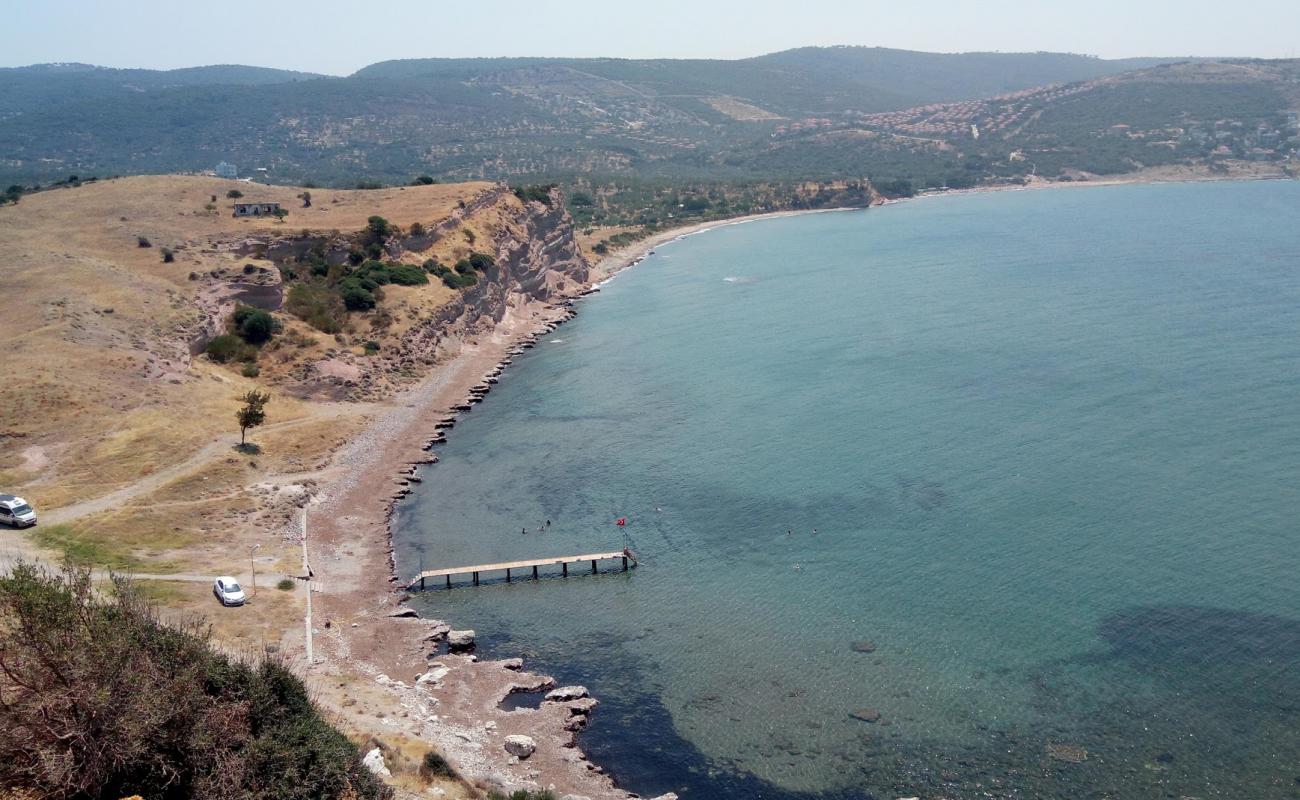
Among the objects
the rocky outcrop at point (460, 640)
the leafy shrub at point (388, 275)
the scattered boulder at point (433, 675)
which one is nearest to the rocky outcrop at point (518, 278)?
the leafy shrub at point (388, 275)

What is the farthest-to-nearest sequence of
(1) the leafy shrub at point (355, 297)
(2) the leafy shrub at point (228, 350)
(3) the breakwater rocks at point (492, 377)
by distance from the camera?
(1) the leafy shrub at point (355, 297)
(2) the leafy shrub at point (228, 350)
(3) the breakwater rocks at point (492, 377)

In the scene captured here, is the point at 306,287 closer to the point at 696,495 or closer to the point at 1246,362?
the point at 696,495

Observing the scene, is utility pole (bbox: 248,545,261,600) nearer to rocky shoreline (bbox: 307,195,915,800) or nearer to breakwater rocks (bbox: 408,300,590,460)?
rocky shoreline (bbox: 307,195,915,800)

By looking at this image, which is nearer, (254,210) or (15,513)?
(15,513)

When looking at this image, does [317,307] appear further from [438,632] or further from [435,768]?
[435,768]

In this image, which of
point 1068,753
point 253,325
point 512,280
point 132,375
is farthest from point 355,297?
point 1068,753

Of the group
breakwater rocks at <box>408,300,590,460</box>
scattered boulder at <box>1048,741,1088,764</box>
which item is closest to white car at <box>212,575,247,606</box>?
breakwater rocks at <box>408,300,590,460</box>

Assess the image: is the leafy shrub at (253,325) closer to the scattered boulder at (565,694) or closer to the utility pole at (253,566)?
the utility pole at (253,566)
